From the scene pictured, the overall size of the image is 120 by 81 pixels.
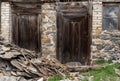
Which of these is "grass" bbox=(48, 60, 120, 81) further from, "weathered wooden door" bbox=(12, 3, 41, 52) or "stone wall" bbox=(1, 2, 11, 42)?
"stone wall" bbox=(1, 2, 11, 42)

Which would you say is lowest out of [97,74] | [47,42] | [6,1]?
[97,74]

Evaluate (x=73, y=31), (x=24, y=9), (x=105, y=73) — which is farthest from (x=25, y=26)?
(x=105, y=73)

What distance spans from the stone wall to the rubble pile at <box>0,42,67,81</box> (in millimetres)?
1356

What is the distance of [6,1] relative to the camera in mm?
10562

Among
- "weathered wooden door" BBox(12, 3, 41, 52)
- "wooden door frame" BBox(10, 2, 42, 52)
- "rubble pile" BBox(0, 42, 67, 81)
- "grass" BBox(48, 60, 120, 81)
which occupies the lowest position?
"grass" BBox(48, 60, 120, 81)

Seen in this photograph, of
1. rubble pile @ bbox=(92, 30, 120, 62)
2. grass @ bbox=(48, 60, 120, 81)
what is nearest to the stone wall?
grass @ bbox=(48, 60, 120, 81)

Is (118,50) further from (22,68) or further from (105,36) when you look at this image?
(22,68)

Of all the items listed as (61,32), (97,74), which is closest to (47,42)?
(61,32)

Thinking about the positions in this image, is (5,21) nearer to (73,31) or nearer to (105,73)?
(73,31)

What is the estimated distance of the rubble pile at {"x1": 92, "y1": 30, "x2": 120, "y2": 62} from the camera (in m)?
10.5

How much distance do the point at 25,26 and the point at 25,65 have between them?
2225mm

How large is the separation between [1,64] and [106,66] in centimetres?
302

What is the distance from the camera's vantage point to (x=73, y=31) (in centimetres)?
1068

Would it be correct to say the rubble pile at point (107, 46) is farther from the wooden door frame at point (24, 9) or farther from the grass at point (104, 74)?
the wooden door frame at point (24, 9)
